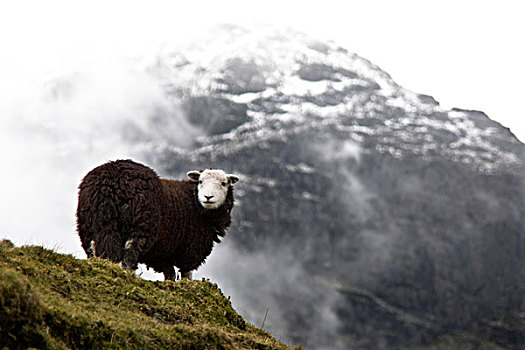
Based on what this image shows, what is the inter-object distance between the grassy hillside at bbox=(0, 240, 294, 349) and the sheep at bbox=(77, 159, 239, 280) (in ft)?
13.0

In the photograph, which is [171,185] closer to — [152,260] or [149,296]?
[152,260]

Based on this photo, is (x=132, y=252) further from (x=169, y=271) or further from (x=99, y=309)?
(x=99, y=309)

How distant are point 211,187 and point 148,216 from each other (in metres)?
3.46

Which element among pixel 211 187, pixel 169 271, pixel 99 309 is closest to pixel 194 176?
pixel 211 187

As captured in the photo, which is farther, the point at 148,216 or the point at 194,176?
the point at 194,176

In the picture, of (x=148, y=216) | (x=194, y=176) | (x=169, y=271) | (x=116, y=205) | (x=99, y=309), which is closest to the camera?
(x=99, y=309)

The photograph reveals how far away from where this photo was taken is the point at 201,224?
59.0 feet

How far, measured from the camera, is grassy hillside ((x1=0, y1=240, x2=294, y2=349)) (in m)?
5.95

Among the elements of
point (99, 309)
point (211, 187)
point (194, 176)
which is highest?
point (194, 176)

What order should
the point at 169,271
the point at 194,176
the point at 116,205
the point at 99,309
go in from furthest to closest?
the point at 194,176, the point at 169,271, the point at 116,205, the point at 99,309

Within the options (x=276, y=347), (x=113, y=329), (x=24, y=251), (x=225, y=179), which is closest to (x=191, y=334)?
(x=113, y=329)

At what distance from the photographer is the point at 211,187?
1827 cm

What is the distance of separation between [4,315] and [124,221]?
29.4 feet

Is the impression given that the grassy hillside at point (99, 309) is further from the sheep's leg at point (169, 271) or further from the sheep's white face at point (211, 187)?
→ the sheep's white face at point (211, 187)
